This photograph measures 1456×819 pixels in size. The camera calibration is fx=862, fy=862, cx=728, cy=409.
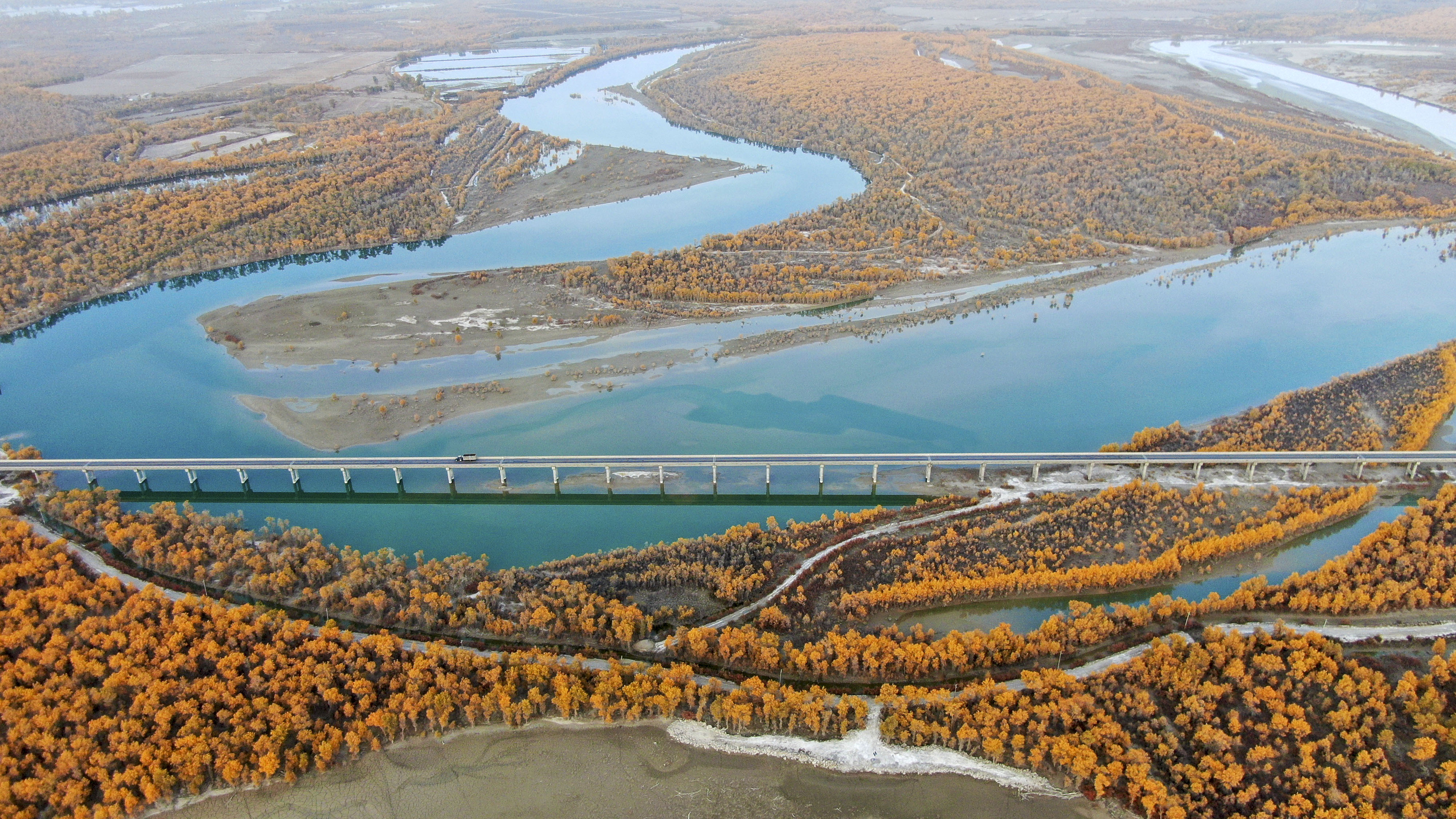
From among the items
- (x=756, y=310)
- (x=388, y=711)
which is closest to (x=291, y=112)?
(x=756, y=310)

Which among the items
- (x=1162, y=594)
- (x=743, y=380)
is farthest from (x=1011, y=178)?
(x=1162, y=594)

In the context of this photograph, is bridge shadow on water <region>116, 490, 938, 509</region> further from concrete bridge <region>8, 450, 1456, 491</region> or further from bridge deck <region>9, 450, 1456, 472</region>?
bridge deck <region>9, 450, 1456, 472</region>

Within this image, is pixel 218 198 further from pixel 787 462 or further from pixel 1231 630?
pixel 1231 630

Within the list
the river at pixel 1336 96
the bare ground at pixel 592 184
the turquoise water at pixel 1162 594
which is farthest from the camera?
the river at pixel 1336 96

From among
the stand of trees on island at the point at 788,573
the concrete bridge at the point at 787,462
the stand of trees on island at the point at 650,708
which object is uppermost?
the concrete bridge at the point at 787,462

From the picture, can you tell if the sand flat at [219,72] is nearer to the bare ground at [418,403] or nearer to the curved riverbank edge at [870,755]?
the bare ground at [418,403]

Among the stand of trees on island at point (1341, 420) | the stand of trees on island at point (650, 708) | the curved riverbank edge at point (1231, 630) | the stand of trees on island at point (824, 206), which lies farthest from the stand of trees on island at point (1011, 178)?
the stand of trees on island at point (650, 708)

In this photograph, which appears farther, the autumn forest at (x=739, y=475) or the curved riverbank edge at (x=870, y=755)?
the autumn forest at (x=739, y=475)
